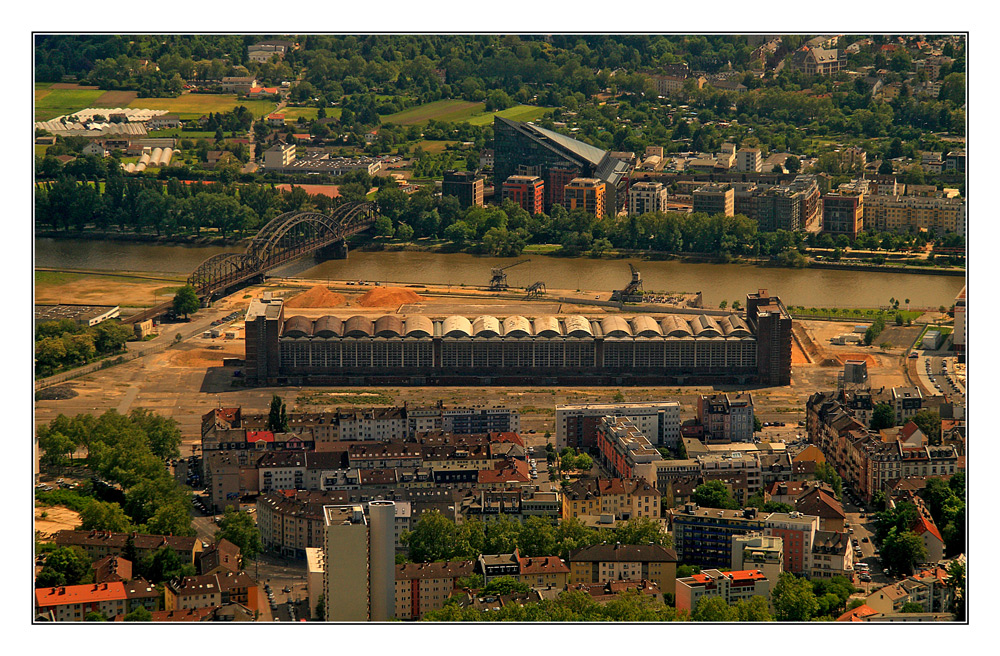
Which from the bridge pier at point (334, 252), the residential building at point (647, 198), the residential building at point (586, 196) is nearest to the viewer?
the bridge pier at point (334, 252)

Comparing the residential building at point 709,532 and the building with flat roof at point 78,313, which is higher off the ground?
the building with flat roof at point 78,313

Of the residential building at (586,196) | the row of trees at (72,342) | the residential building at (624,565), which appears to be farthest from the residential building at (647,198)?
the residential building at (624,565)

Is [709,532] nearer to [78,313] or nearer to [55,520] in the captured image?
[55,520]

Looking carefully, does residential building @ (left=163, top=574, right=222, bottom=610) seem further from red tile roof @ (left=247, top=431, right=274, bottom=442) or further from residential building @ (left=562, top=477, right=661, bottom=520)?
red tile roof @ (left=247, top=431, right=274, bottom=442)

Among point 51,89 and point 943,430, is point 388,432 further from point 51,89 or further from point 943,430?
point 51,89

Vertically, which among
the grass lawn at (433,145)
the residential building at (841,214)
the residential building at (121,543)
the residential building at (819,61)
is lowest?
the residential building at (121,543)

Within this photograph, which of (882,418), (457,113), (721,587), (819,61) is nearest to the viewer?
(721,587)

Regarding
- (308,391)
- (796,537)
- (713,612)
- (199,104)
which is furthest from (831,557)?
(199,104)

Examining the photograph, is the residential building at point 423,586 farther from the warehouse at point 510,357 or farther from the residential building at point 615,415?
the warehouse at point 510,357
